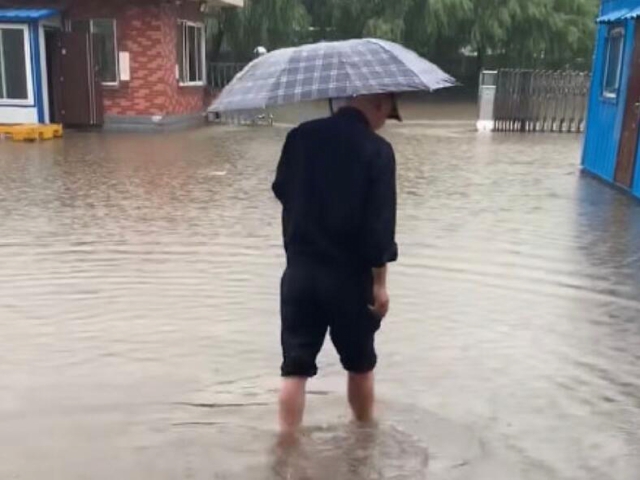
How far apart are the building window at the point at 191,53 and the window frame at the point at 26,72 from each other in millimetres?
3557

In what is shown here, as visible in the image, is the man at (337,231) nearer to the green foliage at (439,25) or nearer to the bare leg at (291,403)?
the bare leg at (291,403)

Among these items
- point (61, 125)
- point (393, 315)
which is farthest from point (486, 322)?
point (61, 125)

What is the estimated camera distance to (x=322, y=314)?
11.0ft

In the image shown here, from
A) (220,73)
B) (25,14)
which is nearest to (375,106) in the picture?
(25,14)

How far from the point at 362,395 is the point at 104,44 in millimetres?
16942

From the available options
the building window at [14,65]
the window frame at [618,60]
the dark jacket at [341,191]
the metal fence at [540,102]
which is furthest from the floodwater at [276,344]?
the metal fence at [540,102]

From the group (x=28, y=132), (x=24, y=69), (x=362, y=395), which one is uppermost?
(x=24, y=69)

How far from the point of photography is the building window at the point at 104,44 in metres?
18.8

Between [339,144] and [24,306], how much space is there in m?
3.46

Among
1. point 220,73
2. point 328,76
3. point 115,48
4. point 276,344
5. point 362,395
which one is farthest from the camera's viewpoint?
point 220,73

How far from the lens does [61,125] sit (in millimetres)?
18281

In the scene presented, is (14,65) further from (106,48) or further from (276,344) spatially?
(276,344)

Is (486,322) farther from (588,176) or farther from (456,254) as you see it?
(588,176)

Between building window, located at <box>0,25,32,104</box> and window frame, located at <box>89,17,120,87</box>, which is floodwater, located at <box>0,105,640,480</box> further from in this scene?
window frame, located at <box>89,17,120,87</box>
